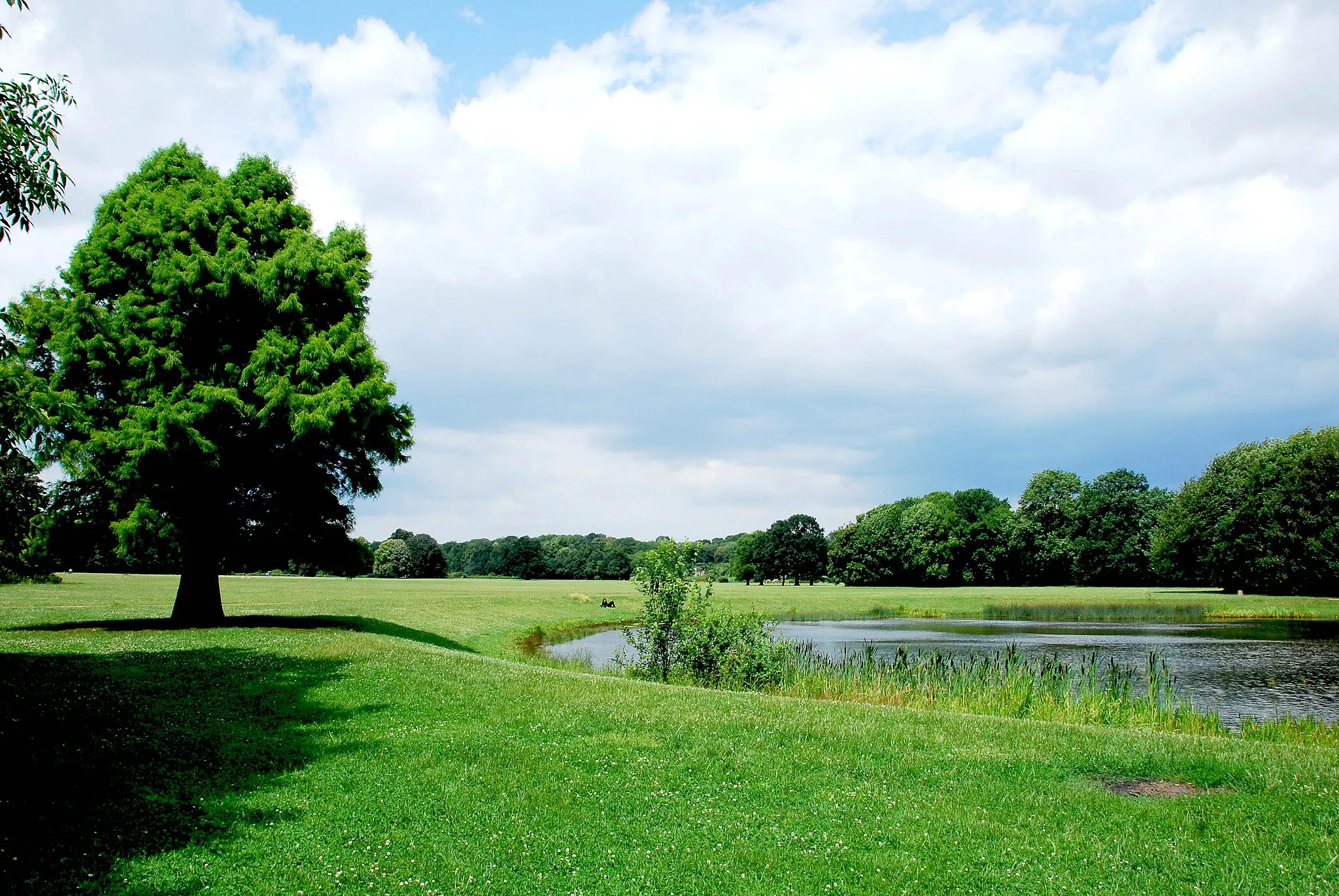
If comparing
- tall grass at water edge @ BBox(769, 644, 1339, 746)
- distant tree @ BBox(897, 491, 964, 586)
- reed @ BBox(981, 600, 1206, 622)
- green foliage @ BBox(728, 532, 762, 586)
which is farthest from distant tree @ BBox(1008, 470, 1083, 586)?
tall grass at water edge @ BBox(769, 644, 1339, 746)

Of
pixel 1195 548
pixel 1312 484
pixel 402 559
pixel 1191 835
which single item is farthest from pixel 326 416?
pixel 402 559

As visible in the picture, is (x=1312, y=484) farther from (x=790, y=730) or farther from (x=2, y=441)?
(x=2, y=441)

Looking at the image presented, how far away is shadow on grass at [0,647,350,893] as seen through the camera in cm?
832

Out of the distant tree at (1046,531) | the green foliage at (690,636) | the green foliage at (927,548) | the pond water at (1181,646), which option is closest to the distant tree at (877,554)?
the green foliage at (927,548)

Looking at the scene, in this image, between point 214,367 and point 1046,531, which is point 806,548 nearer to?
point 1046,531

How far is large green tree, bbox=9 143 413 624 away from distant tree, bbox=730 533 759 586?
118 metres

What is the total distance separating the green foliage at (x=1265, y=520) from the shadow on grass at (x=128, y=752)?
273 ft

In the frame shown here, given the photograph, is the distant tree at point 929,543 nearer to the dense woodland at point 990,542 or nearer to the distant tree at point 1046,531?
the dense woodland at point 990,542

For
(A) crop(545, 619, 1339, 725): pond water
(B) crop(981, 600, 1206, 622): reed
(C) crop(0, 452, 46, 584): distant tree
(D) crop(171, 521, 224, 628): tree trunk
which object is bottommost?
(B) crop(981, 600, 1206, 622): reed

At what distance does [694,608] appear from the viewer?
24.2 metres

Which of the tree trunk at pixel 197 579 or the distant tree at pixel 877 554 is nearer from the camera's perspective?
the tree trunk at pixel 197 579

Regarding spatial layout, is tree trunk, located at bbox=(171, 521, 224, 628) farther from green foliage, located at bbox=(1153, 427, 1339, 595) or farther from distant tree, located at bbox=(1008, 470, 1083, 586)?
distant tree, located at bbox=(1008, 470, 1083, 586)

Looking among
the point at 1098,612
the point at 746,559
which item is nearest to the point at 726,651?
the point at 1098,612

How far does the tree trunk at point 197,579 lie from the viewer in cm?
2672
